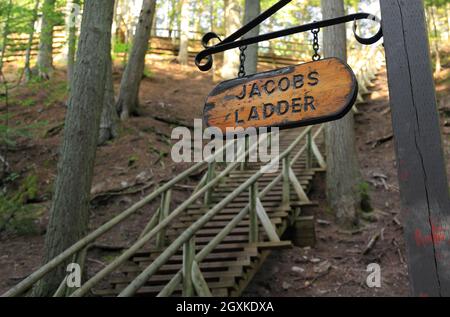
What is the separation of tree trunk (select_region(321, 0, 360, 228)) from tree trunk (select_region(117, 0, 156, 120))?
19.6 ft

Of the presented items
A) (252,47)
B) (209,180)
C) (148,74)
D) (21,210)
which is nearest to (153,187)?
(209,180)

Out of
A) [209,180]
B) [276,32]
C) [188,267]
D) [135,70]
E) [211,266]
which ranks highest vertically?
[135,70]

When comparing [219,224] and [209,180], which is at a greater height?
[209,180]

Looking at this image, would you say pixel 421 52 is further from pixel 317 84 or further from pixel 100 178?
pixel 100 178

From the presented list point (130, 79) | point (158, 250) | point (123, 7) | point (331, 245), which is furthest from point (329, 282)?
point (123, 7)

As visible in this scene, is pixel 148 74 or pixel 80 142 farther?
pixel 148 74

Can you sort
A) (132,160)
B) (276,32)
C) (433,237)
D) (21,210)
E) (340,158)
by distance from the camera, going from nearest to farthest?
(433,237), (276,32), (21,210), (340,158), (132,160)

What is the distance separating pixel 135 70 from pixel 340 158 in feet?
23.0

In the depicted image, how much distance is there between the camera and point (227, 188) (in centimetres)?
916

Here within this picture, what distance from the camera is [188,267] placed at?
16.5ft

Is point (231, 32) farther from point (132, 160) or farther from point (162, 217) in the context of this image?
point (162, 217)

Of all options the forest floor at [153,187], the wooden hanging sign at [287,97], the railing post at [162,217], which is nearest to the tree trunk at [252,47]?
the forest floor at [153,187]

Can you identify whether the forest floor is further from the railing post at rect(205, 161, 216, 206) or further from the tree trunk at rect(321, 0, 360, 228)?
the railing post at rect(205, 161, 216, 206)

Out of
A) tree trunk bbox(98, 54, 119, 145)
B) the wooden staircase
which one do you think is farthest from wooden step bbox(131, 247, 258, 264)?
tree trunk bbox(98, 54, 119, 145)
